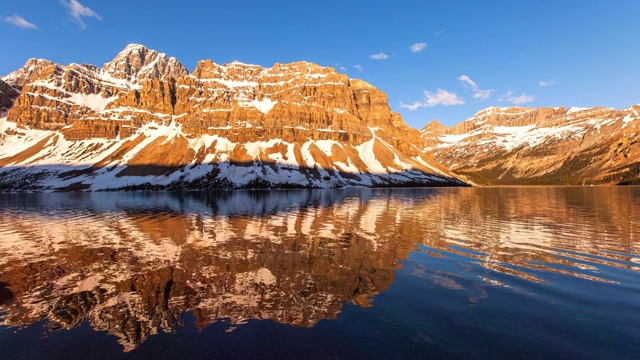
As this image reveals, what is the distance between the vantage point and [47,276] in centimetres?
2636

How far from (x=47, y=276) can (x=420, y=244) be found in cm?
3280

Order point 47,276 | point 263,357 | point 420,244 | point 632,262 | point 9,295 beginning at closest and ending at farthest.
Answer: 1. point 263,357
2. point 9,295
3. point 47,276
4. point 632,262
5. point 420,244

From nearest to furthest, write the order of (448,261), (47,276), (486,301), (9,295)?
(486,301)
(9,295)
(47,276)
(448,261)

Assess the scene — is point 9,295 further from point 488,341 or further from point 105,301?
point 488,341

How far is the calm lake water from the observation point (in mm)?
15188

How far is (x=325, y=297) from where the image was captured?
829 inches

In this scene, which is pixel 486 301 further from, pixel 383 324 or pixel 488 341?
pixel 383 324

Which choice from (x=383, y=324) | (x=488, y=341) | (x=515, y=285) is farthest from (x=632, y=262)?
(x=383, y=324)

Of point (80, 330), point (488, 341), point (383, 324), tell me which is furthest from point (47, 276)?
point (488, 341)

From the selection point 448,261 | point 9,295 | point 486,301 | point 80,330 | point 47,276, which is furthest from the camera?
point 448,261

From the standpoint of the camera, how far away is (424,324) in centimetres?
1720

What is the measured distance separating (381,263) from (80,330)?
813 inches

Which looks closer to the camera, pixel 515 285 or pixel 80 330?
pixel 80 330

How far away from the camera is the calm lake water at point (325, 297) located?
15.2m
